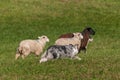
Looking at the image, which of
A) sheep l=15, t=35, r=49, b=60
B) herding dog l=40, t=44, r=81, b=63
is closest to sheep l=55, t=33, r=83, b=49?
sheep l=15, t=35, r=49, b=60

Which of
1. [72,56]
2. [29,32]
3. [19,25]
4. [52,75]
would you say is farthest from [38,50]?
[19,25]

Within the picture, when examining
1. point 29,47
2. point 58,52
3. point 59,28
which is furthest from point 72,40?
point 59,28

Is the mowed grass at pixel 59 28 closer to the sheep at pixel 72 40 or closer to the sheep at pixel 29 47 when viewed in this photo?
the sheep at pixel 29 47

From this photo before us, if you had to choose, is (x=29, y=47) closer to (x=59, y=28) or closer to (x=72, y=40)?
(x=72, y=40)

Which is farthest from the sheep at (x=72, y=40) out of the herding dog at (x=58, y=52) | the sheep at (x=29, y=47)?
the herding dog at (x=58, y=52)

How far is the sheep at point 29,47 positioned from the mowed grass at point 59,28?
19.1 inches

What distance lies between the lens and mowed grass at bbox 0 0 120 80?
15500mm

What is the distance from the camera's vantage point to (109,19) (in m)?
47.3

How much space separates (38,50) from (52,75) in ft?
31.9

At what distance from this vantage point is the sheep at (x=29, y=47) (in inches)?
896

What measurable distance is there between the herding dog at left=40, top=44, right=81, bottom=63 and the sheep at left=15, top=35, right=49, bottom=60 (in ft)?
16.3

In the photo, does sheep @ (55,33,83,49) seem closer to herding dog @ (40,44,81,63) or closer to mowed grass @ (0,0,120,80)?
mowed grass @ (0,0,120,80)

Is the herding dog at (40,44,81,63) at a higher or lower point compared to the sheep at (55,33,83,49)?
higher

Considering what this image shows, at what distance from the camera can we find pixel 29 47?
23125mm
